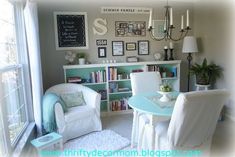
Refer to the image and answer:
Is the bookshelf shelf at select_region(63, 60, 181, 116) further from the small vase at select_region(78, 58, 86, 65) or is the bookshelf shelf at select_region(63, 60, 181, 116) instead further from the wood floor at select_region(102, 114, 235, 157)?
the wood floor at select_region(102, 114, 235, 157)

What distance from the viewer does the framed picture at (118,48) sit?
3.87m

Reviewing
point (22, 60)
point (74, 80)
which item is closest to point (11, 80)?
point (22, 60)

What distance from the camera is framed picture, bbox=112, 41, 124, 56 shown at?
387 centimetres

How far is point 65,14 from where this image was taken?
11.6 ft

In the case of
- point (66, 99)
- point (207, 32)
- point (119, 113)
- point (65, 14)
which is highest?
point (65, 14)

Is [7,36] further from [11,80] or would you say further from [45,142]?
[45,142]

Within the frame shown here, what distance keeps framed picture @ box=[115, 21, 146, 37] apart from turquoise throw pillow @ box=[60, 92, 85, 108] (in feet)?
4.91

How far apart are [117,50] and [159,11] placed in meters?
1.22

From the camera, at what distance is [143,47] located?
403 cm

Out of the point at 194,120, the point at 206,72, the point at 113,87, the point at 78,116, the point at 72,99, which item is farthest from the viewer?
the point at 113,87

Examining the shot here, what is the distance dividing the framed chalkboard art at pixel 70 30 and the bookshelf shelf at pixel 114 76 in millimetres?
471

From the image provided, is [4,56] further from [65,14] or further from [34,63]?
[65,14]

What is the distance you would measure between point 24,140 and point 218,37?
3.63m

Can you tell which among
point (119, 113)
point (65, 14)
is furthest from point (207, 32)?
point (65, 14)
